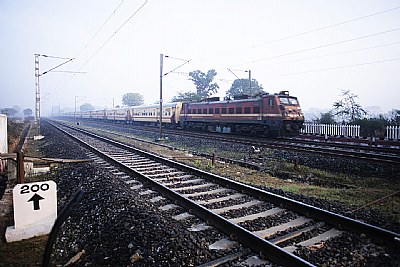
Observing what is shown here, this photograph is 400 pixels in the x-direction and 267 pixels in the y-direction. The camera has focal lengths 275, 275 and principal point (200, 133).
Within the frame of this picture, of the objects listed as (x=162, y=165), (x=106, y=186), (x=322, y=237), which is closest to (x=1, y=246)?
(x=106, y=186)

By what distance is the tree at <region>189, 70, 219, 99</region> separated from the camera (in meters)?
63.3

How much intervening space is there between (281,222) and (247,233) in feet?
3.35

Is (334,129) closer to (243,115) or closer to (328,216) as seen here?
(243,115)

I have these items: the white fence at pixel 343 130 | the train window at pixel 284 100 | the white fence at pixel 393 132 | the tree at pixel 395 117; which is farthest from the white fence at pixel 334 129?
the train window at pixel 284 100

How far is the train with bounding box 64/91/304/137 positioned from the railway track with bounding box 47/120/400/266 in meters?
11.6

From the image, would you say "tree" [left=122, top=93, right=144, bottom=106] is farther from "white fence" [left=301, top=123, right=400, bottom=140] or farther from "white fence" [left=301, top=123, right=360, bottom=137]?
"white fence" [left=301, top=123, right=400, bottom=140]

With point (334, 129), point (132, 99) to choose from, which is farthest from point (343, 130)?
point (132, 99)

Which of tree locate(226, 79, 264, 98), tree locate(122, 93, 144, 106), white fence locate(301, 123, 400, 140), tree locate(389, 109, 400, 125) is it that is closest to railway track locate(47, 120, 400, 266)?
white fence locate(301, 123, 400, 140)

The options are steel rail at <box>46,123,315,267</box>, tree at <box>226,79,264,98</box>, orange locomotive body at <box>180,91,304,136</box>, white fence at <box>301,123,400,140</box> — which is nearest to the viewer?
steel rail at <box>46,123,315,267</box>

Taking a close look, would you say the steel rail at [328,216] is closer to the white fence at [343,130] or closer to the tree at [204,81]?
the white fence at [343,130]

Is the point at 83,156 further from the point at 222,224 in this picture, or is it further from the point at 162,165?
the point at 222,224

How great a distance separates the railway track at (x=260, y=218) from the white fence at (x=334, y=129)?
17.6 m

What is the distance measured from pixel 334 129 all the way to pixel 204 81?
143 ft

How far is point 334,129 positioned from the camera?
2252 cm
